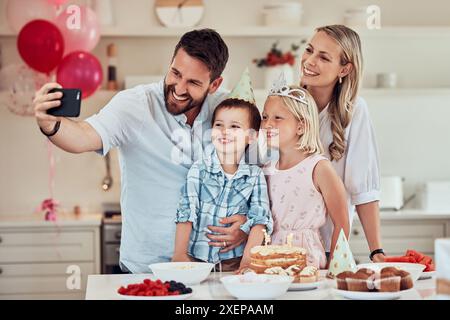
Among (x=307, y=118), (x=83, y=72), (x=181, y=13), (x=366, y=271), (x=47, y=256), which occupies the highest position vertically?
(x=181, y=13)

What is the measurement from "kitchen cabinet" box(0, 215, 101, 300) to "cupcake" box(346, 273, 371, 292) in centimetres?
121

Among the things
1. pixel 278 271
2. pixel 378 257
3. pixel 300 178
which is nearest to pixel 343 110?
pixel 300 178

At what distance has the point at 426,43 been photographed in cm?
204

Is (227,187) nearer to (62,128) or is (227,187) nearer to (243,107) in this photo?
(243,107)

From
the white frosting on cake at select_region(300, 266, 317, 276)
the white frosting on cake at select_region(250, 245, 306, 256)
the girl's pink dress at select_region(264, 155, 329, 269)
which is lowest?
the white frosting on cake at select_region(300, 266, 317, 276)

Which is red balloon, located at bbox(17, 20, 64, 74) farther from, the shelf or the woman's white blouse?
the woman's white blouse

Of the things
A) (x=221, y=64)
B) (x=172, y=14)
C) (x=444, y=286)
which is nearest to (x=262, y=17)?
(x=172, y=14)

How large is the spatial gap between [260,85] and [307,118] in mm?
985

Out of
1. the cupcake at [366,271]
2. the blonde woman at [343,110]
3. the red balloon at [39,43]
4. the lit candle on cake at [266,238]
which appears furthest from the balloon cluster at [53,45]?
the cupcake at [366,271]

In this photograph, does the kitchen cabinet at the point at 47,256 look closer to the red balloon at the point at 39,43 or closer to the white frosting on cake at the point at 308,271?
the red balloon at the point at 39,43

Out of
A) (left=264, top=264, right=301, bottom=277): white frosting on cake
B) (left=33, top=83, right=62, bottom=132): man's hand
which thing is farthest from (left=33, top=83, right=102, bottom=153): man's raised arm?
(left=264, top=264, right=301, bottom=277): white frosting on cake

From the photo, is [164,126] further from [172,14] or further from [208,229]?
[172,14]

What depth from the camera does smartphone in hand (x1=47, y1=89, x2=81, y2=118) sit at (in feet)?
4.30

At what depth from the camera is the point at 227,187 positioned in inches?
58.5
